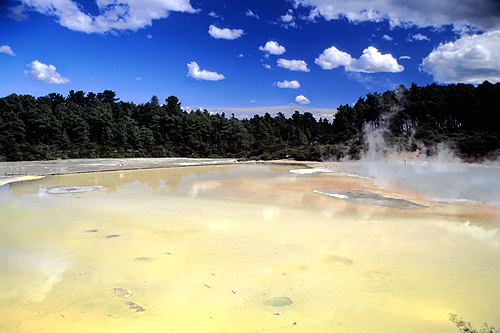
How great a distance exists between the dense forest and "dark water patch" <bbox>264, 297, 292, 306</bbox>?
2432cm

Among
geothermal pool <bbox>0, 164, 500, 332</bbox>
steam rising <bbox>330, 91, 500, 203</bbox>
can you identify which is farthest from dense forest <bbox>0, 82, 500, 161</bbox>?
geothermal pool <bbox>0, 164, 500, 332</bbox>

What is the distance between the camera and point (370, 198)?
10.6 meters

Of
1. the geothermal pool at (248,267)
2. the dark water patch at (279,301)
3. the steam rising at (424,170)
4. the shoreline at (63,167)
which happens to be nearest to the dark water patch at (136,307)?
the geothermal pool at (248,267)

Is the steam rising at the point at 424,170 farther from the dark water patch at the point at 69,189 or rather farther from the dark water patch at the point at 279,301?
the dark water patch at the point at 69,189

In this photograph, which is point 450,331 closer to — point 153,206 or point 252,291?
point 252,291

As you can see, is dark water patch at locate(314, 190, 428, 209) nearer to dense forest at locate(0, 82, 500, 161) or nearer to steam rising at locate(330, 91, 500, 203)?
steam rising at locate(330, 91, 500, 203)

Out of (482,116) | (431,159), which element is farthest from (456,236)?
(482,116)

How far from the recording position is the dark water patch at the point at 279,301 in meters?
3.87

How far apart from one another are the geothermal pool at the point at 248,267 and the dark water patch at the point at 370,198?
0.24 metres

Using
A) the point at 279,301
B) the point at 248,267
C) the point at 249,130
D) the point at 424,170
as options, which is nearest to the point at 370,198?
the point at 248,267

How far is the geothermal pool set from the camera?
11.8 ft

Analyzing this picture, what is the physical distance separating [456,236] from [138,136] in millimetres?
38450

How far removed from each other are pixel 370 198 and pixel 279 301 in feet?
25.1

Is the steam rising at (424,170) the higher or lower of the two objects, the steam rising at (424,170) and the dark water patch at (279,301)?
the higher
